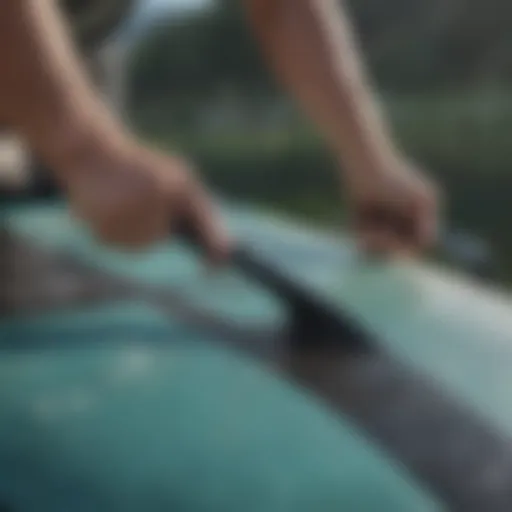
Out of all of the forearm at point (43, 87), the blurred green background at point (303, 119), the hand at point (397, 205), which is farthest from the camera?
the blurred green background at point (303, 119)

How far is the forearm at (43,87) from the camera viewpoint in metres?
0.50

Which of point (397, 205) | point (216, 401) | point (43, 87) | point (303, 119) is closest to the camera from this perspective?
point (43, 87)

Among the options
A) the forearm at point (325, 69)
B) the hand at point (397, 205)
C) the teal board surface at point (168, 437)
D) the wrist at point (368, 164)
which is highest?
the forearm at point (325, 69)

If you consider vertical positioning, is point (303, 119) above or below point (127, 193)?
above

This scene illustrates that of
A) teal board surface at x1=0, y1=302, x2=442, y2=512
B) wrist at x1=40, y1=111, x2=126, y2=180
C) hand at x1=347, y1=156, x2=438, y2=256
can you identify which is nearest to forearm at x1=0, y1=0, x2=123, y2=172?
wrist at x1=40, y1=111, x2=126, y2=180

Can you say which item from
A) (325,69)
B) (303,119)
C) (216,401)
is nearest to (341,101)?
(325,69)

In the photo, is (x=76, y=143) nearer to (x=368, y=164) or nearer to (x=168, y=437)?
(x=168, y=437)

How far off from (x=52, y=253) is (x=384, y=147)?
0.30m

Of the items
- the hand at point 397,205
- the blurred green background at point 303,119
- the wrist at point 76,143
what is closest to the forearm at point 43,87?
the wrist at point 76,143

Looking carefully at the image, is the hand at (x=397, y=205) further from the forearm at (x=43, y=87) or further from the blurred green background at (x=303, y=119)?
the blurred green background at (x=303, y=119)

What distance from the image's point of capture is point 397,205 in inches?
29.9

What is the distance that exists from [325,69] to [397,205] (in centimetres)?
10

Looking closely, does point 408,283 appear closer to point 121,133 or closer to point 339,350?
point 339,350

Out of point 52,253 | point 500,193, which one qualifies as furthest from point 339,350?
point 500,193
